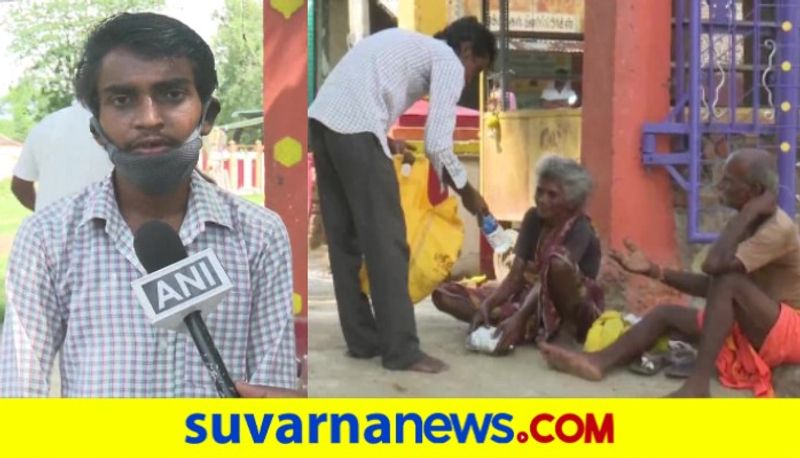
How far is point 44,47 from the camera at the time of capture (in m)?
2.06

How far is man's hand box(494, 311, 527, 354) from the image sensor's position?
3.10 m

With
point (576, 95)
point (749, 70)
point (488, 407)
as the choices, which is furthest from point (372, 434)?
point (576, 95)

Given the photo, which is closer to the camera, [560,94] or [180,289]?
[180,289]

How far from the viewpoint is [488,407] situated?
2.33 metres

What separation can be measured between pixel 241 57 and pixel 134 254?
0.51 m

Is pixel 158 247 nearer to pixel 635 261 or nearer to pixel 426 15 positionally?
pixel 635 261

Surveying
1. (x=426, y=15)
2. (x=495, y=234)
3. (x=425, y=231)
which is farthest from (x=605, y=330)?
(x=426, y=15)

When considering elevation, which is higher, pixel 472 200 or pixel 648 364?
pixel 472 200

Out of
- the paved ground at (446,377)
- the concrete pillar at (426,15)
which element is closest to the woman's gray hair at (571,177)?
the paved ground at (446,377)

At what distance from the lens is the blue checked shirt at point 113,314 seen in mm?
1807

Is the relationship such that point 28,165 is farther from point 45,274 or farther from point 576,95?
point 576,95

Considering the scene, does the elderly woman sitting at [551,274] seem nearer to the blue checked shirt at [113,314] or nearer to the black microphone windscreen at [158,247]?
the blue checked shirt at [113,314]

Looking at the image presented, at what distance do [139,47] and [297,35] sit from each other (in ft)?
1.18

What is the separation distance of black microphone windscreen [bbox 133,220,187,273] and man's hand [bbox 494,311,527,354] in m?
1.50
